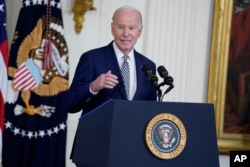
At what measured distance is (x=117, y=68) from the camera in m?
2.19

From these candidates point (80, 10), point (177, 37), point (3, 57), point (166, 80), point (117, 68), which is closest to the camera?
point (166, 80)

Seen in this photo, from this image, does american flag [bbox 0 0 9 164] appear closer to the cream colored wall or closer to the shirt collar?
the cream colored wall

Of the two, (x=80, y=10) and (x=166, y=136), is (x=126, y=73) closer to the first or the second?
(x=166, y=136)

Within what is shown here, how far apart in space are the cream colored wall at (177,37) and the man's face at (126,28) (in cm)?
171

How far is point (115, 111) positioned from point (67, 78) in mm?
2100

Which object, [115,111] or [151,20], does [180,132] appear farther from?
[151,20]

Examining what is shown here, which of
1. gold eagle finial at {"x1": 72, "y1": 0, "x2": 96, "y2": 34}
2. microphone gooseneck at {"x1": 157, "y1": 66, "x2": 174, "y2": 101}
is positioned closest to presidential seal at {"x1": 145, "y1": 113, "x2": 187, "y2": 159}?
microphone gooseneck at {"x1": 157, "y1": 66, "x2": 174, "y2": 101}

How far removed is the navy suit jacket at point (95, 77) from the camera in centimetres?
210

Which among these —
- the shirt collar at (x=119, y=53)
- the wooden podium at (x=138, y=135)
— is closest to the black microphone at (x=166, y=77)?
the wooden podium at (x=138, y=135)

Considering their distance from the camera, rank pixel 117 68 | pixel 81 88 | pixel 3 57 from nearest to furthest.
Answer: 1. pixel 81 88
2. pixel 117 68
3. pixel 3 57

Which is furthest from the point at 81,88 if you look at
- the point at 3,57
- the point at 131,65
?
the point at 3,57

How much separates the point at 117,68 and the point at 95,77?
0.13m

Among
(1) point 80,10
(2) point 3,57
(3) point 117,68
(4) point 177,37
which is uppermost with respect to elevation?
(1) point 80,10

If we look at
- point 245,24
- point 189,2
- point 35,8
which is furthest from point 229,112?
point 35,8
